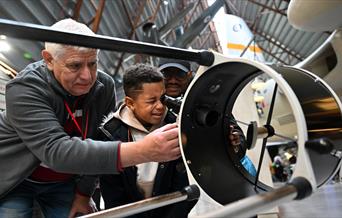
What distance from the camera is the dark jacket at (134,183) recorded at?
2.71 ft

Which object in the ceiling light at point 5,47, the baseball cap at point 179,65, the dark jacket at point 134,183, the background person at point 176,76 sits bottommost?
the dark jacket at point 134,183

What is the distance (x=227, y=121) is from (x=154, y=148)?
0.24m

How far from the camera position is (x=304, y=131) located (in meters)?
0.46

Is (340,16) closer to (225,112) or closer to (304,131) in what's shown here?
(225,112)

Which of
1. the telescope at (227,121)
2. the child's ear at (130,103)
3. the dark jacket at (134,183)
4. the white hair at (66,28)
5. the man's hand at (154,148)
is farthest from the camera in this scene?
the child's ear at (130,103)

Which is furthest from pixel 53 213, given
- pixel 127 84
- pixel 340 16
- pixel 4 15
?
pixel 4 15

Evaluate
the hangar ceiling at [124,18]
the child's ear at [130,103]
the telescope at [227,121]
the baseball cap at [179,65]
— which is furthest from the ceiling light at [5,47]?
the telescope at [227,121]

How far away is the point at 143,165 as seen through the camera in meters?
0.86

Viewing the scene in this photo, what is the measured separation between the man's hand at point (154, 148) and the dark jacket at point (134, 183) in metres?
0.21

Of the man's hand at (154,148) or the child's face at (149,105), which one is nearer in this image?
the man's hand at (154,148)

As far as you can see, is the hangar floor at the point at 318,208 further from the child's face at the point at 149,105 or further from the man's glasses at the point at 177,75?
the child's face at the point at 149,105

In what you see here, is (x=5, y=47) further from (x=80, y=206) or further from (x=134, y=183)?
(x=134, y=183)

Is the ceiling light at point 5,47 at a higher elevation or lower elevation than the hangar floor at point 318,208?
higher

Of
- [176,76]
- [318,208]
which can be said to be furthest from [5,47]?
[318,208]
